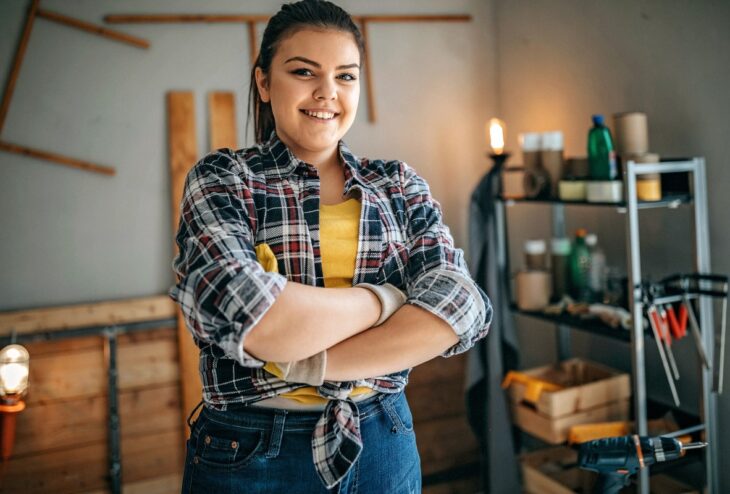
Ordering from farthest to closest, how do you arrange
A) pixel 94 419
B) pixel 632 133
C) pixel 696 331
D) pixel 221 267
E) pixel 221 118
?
pixel 221 118
pixel 94 419
pixel 632 133
pixel 696 331
pixel 221 267

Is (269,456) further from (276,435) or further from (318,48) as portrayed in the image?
(318,48)

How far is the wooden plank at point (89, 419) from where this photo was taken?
2305 millimetres

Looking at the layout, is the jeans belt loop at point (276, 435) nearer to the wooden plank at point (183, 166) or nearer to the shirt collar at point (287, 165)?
the shirt collar at point (287, 165)

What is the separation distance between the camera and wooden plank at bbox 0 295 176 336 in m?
2.27

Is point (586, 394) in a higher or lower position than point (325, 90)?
lower

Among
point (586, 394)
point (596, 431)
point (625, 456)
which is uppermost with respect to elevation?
point (625, 456)

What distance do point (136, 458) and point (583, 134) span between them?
6.79ft

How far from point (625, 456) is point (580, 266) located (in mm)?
1315

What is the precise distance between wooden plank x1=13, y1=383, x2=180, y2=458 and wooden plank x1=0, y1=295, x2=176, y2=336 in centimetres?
27

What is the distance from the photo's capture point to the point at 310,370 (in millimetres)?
1024

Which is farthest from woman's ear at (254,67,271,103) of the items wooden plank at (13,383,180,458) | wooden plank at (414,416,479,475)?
wooden plank at (414,416,479,475)

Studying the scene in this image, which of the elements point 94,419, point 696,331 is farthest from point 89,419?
point 696,331

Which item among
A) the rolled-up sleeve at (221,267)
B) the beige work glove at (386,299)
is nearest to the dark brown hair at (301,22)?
the rolled-up sleeve at (221,267)

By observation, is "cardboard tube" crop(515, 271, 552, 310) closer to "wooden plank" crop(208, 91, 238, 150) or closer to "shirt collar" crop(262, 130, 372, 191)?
"wooden plank" crop(208, 91, 238, 150)
